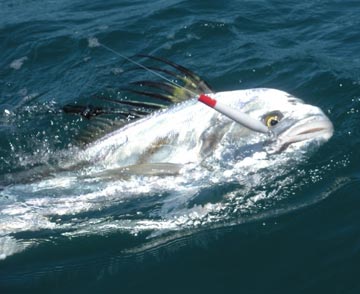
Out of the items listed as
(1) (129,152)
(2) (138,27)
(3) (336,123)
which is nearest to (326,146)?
(3) (336,123)

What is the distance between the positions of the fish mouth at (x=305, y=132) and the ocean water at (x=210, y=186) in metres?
0.30

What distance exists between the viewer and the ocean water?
4.79 meters

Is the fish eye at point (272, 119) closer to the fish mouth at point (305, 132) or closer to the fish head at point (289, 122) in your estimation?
the fish head at point (289, 122)

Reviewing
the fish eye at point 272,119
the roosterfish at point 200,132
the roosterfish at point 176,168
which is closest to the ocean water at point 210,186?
the roosterfish at point 176,168

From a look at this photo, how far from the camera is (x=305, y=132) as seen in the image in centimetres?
555

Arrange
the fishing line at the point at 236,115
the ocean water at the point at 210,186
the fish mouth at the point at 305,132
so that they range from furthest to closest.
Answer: the fish mouth at the point at 305,132, the fishing line at the point at 236,115, the ocean water at the point at 210,186

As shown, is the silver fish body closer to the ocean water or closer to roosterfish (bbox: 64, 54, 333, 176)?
roosterfish (bbox: 64, 54, 333, 176)

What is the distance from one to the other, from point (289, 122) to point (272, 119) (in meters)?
0.16

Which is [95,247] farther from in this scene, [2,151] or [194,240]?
[2,151]

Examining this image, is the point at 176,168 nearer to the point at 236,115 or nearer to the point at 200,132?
the point at 200,132

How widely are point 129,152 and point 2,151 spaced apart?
2.14 metres

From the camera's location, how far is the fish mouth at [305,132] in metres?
5.54

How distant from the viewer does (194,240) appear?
512 cm

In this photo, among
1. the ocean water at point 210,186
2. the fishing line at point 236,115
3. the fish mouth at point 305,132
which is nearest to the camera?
the ocean water at point 210,186
